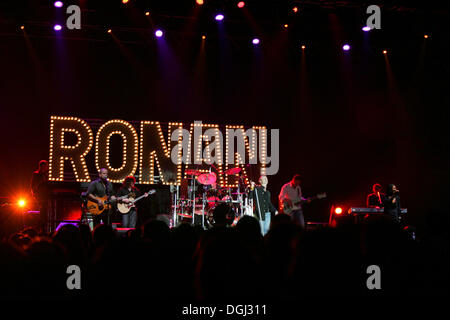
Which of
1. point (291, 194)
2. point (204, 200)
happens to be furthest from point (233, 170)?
point (291, 194)

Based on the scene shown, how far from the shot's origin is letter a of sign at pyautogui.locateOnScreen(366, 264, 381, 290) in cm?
292

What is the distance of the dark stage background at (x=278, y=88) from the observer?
12.6m

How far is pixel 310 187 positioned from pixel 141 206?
5223mm

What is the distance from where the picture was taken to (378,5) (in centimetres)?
1112

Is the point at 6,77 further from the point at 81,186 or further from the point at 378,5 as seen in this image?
the point at 378,5

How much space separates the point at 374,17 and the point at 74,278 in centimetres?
1083

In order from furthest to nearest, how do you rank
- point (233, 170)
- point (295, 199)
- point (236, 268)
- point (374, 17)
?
point (233, 170) < point (374, 17) < point (295, 199) < point (236, 268)

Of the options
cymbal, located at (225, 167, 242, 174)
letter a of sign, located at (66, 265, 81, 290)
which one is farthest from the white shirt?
letter a of sign, located at (66, 265, 81, 290)

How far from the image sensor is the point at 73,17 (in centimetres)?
1169

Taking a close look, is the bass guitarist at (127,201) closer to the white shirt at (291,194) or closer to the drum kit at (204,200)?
the drum kit at (204,200)

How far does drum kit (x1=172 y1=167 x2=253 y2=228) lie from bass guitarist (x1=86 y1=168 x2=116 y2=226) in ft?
6.63

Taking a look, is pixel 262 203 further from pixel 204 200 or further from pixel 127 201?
pixel 127 201

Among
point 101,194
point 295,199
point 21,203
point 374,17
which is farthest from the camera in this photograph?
point 374,17

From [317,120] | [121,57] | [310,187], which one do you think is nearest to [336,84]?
[317,120]
